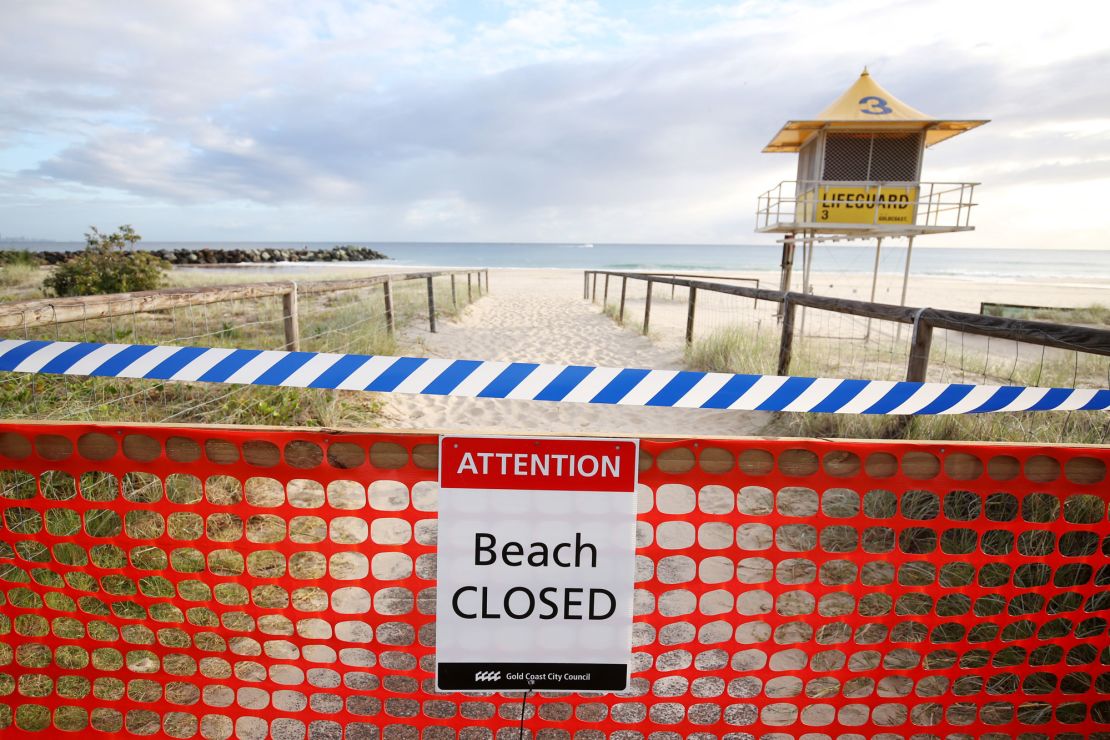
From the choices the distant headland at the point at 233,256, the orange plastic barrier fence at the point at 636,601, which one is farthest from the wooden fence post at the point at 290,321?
the distant headland at the point at 233,256

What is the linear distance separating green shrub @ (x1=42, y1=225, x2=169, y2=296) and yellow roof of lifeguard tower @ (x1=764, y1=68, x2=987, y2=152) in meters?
17.0

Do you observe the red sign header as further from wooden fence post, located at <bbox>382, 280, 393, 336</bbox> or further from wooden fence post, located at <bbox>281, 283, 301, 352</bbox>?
wooden fence post, located at <bbox>382, 280, 393, 336</bbox>

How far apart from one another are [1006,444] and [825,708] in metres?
1.48

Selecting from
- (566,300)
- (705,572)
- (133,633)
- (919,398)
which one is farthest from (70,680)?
(566,300)

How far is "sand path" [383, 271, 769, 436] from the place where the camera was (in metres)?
6.16

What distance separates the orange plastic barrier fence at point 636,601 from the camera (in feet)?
5.70

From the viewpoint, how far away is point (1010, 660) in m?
2.64

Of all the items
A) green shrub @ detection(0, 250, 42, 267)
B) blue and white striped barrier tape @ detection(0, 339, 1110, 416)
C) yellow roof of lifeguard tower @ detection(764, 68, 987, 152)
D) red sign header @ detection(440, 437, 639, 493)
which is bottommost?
red sign header @ detection(440, 437, 639, 493)

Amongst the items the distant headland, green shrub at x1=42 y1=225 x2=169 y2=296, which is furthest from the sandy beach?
the distant headland

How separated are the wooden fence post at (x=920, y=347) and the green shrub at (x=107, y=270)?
12.6m

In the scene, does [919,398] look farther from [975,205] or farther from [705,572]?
[975,205]

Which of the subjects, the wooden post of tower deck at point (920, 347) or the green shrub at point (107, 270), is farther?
the green shrub at point (107, 270)

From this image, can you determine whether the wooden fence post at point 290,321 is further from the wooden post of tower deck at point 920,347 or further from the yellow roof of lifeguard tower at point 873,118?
the yellow roof of lifeguard tower at point 873,118

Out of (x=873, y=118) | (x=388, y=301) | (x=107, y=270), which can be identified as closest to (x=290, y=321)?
(x=388, y=301)
